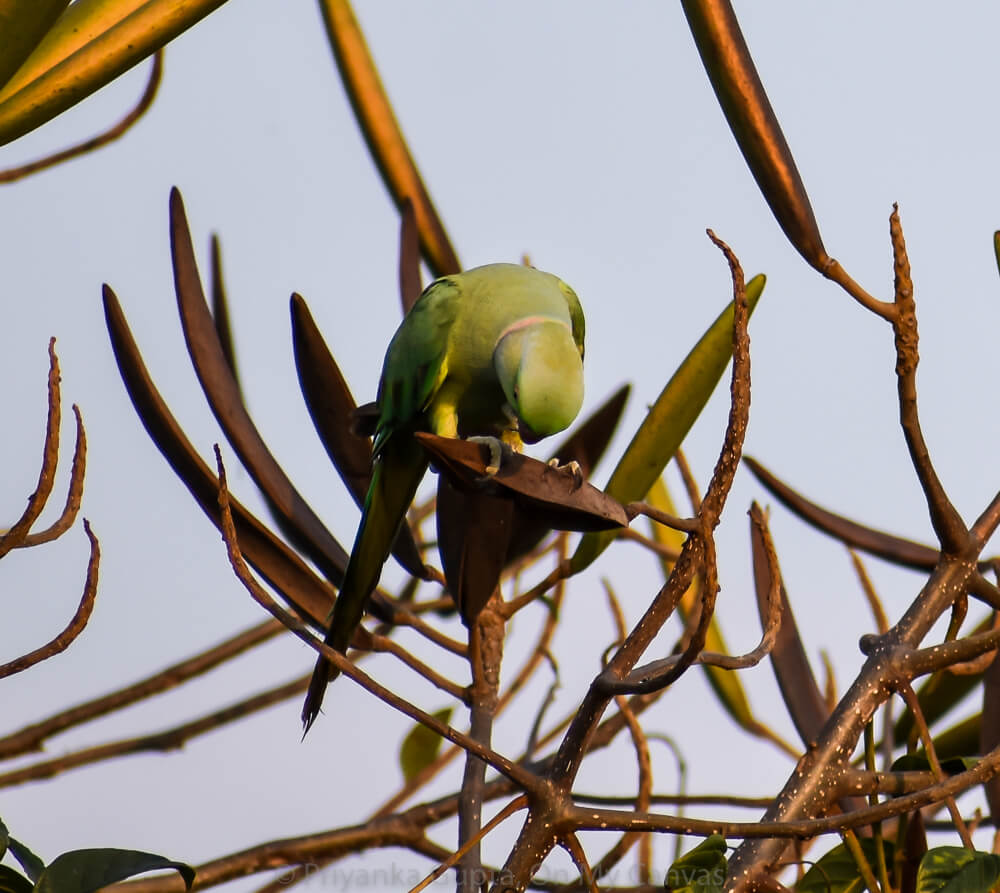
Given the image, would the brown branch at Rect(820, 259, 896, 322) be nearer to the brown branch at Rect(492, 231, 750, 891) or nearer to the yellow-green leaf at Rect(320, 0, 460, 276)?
the brown branch at Rect(492, 231, 750, 891)

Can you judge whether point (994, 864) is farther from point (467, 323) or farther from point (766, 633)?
point (467, 323)

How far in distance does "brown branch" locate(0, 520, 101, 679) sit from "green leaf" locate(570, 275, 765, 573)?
0.74 meters

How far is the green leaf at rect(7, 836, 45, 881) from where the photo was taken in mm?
1376

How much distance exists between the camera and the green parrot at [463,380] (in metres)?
2.04

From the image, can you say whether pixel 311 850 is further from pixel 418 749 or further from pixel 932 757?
pixel 932 757

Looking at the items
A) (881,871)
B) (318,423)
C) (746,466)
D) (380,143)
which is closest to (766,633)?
(881,871)

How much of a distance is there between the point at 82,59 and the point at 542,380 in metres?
0.91

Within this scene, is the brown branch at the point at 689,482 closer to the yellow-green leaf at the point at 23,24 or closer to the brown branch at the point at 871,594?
the brown branch at the point at 871,594

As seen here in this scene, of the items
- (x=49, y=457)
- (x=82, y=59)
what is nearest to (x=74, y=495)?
(x=49, y=457)

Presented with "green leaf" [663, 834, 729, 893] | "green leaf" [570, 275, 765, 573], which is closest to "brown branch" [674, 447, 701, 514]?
"green leaf" [570, 275, 765, 573]

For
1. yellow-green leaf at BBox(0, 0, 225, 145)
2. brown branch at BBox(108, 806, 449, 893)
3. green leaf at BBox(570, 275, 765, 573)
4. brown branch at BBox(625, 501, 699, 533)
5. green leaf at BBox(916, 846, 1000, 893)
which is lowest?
green leaf at BBox(916, 846, 1000, 893)

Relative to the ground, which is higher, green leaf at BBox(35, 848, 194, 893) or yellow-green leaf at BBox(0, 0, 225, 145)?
yellow-green leaf at BBox(0, 0, 225, 145)

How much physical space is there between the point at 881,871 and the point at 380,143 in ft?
5.08

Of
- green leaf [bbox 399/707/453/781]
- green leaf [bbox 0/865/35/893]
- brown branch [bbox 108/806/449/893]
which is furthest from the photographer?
green leaf [bbox 399/707/453/781]
